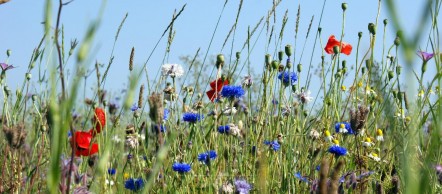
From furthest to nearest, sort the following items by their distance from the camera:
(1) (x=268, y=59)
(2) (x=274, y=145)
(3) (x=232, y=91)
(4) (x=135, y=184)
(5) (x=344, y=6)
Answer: (5) (x=344, y=6)
(1) (x=268, y=59)
(3) (x=232, y=91)
(2) (x=274, y=145)
(4) (x=135, y=184)

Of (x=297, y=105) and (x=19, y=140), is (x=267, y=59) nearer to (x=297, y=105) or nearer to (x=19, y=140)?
(x=297, y=105)


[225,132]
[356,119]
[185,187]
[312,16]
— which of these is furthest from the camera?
[312,16]

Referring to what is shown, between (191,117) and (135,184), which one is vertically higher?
(191,117)

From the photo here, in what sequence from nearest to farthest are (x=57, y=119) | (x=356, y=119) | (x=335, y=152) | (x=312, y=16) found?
(x=57, y=119) → (x=356, y=119) → (x=335, y=152) → (x=312, y=16)

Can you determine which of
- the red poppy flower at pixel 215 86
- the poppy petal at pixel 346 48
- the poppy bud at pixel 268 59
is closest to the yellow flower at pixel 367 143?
the poppy bud at pixel 268 59

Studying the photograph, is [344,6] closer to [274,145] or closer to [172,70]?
[172,70]

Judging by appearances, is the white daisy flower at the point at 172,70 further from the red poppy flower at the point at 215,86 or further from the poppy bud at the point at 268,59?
the poppy bud at the point at 268,59

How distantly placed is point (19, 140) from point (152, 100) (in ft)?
1.94

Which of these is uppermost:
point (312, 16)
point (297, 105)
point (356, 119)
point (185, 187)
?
point (312, 16)

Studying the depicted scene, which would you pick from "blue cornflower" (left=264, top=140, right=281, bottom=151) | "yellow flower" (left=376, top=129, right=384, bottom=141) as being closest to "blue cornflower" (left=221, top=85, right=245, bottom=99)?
"blue cornflower" (left=264, top=140, right=281, bottom=151)

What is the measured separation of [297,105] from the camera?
275 cm

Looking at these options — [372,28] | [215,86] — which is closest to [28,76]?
[215,86]

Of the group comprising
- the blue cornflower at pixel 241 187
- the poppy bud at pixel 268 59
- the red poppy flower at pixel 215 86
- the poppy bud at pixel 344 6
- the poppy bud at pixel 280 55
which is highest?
the poppy bud at pixel 344 6

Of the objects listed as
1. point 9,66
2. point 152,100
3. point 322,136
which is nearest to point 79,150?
point 9,66
